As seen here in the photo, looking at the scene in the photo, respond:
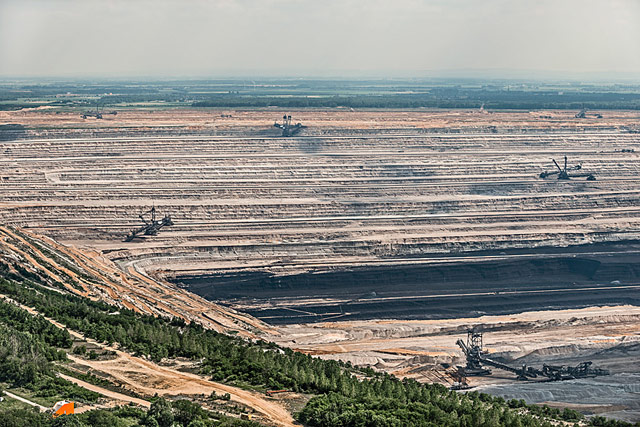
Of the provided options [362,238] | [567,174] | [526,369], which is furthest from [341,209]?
[526,369]

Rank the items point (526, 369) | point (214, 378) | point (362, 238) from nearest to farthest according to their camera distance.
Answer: point (214, 378) → point (526, 369) → point (362, 238)

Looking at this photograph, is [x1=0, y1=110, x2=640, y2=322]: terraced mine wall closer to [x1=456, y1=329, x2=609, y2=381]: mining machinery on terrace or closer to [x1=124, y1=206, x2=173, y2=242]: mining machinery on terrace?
[x1=124, y1=206, x2=173, y2=242]: mining machinery on terrace

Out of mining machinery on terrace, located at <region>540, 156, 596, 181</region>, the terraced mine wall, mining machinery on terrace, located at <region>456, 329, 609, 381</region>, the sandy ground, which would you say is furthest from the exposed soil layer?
mining machinery on terrace, located at <region>540, 156, 596, 181</region>

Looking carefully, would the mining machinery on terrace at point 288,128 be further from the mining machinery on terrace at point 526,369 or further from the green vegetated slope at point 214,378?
the green vegetated slope at point 214,378

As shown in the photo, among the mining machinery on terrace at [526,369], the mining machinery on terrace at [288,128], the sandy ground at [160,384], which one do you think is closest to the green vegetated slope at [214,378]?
the sandy ground at [160,384]

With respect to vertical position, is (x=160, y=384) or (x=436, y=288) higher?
(x=160, y=384)

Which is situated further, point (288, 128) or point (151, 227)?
point (288, 128)

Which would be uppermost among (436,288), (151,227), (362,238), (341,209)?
(151,227)

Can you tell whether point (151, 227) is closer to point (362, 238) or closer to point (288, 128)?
point (362, 238)

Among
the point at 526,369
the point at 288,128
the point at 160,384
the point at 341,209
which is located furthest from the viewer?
the point at 288,128
